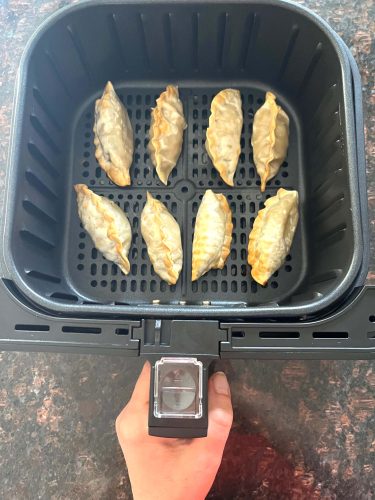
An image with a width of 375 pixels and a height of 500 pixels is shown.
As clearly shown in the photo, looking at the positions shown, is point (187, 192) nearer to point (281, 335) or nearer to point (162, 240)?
point (162, 240)

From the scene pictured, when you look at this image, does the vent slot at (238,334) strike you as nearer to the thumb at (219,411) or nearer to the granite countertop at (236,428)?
the thumb at (219,411)

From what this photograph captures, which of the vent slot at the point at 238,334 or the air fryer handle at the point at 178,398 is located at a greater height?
the vent slot at the point at 238,334

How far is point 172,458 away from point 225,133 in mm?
551

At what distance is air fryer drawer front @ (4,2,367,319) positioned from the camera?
70 cm

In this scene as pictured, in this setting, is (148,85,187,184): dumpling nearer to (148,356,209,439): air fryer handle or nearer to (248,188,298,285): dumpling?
(248,188,298,285): dumpling

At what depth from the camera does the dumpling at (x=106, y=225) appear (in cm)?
80

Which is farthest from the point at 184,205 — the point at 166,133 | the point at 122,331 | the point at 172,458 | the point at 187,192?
the point at 172,458

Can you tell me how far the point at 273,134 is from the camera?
821 mm

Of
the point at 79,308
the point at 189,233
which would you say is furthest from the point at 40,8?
the point at 79,308

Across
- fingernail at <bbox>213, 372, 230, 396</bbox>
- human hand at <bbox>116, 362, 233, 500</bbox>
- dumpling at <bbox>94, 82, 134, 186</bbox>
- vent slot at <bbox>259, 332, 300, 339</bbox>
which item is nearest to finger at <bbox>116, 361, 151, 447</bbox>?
human hand at <bbox>116, 362, 233, 500</bbox>

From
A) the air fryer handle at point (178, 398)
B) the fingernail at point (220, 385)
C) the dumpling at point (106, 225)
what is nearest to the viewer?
the air fryer handle at point (178, 398)

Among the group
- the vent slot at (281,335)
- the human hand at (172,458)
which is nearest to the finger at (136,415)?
the human hand at (172,458)

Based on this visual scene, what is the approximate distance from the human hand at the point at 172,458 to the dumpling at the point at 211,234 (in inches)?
9.3

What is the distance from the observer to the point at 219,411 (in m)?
0.66
